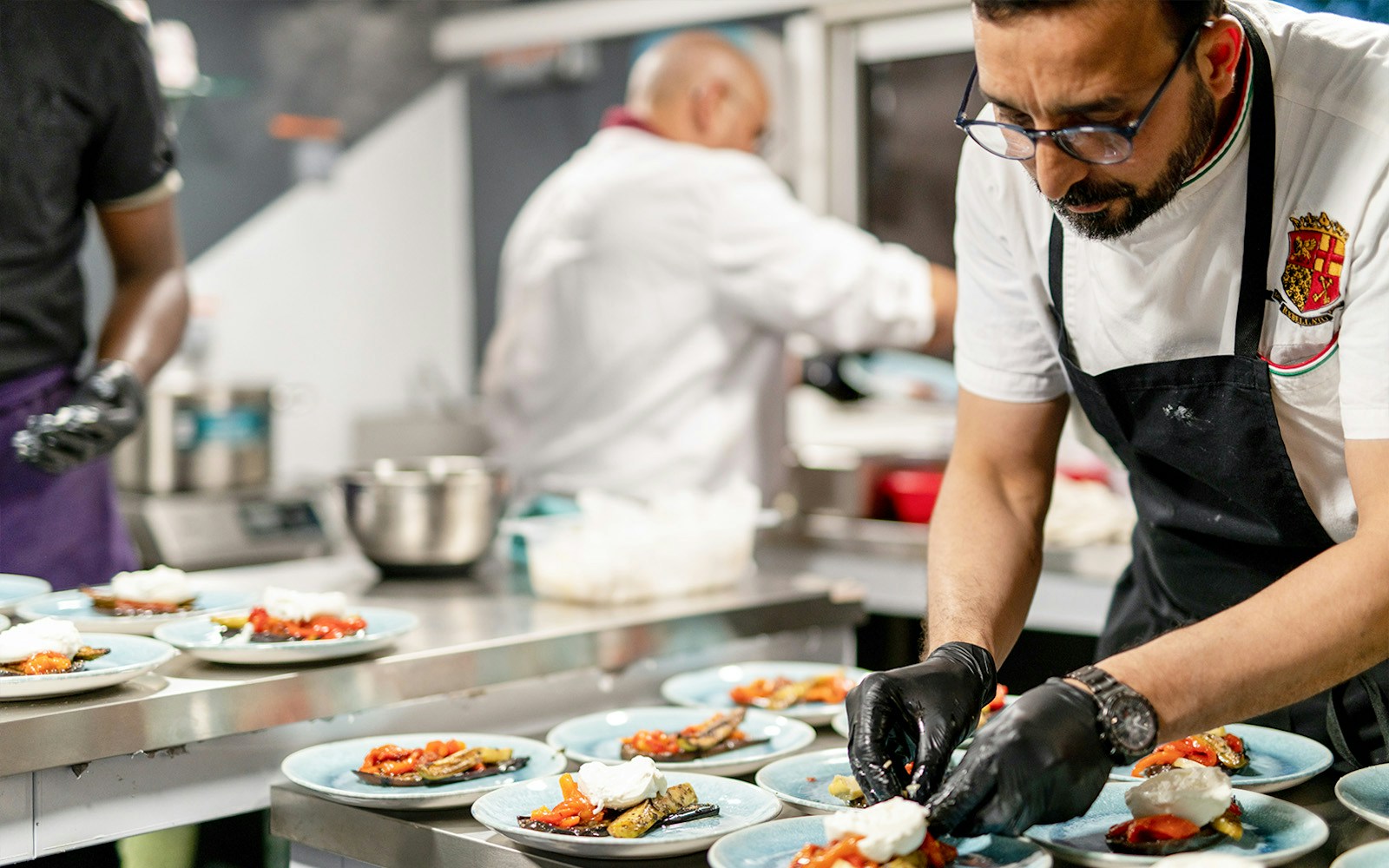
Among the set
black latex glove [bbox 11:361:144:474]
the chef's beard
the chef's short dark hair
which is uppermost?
the chef's short dark hair

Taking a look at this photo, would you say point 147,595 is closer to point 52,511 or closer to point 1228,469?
point 52,511

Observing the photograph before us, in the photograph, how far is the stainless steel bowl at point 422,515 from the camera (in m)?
2.39

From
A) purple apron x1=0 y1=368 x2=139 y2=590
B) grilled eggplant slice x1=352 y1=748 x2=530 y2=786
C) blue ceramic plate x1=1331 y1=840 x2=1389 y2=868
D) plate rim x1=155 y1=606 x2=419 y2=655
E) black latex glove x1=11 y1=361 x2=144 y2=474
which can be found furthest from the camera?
purple apron x1=0 y1=368 x2=139 y2=590

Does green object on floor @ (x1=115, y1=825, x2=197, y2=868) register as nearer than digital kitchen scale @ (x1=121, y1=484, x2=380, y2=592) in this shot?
Yes

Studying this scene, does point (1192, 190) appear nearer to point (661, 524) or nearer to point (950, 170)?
point (661, 524)

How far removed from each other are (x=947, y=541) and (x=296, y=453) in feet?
13.9

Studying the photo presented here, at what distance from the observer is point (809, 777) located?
155cm

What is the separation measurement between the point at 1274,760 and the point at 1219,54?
740mm

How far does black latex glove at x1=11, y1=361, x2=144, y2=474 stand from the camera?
2146 millimetres

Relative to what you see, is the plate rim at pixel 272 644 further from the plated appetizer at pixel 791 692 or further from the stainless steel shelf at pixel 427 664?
the plated appetizer at pixel 791 692

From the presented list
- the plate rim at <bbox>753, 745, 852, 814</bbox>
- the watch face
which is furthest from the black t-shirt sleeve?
the watch face

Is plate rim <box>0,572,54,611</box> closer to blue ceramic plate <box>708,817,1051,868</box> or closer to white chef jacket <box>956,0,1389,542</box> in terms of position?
blue ceramic plate <box>708,817,1051,868</box>

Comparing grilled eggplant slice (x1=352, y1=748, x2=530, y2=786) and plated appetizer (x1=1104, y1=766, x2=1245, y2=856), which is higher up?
plated appetizer (x1=1104, y1=766, x2=1245, y2=856)

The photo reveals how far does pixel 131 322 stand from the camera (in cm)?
257
